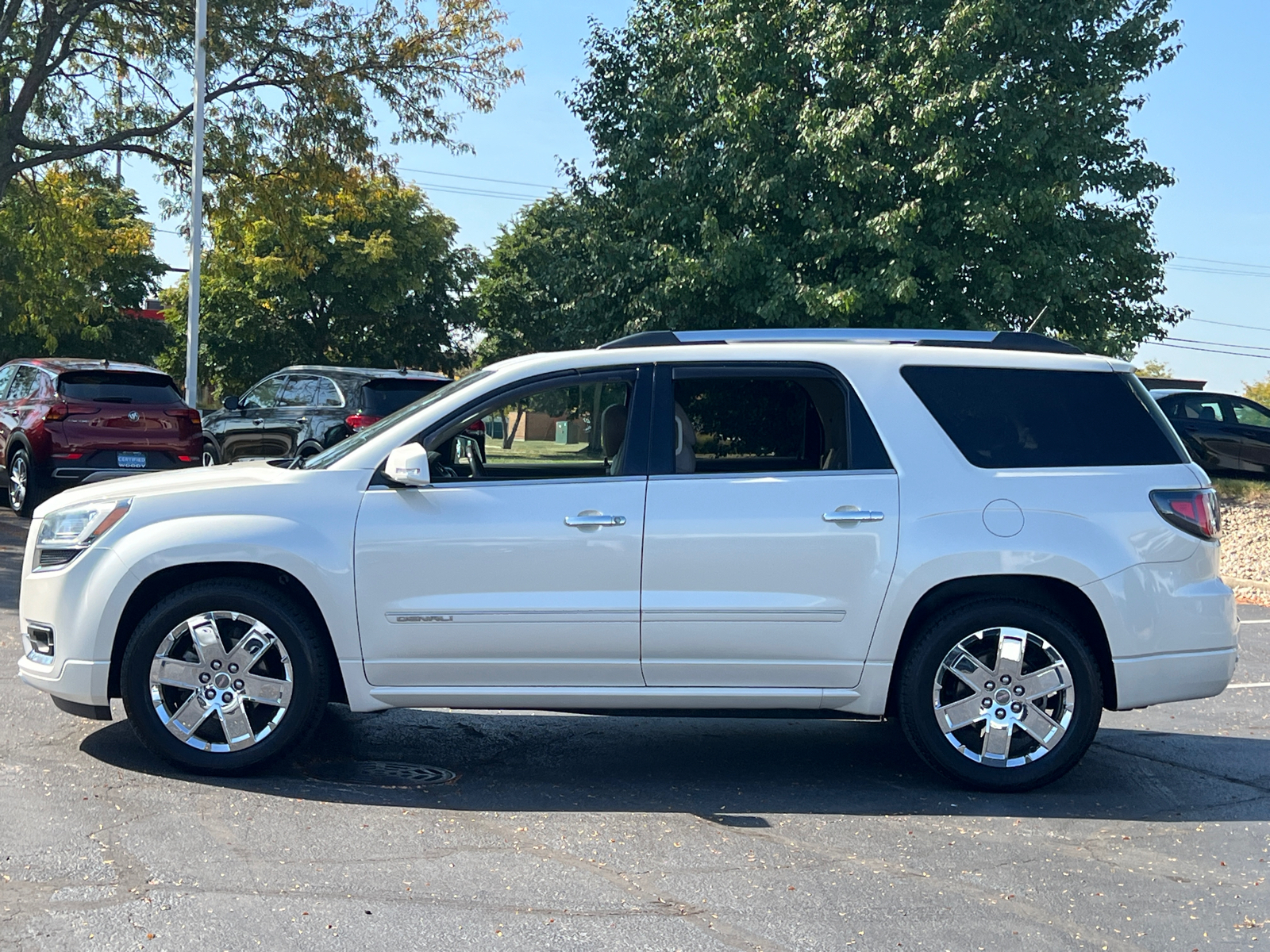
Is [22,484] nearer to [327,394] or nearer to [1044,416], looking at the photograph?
[327,394]

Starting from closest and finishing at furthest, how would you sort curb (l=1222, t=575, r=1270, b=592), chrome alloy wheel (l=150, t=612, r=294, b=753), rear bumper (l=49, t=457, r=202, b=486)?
chrome alloy wheel (l=150, t=612, r=294, b=753) → curb (l=1222, t=575, r=1270, b=592) → rear bumper (l=49, t=457, r=202, b=486)

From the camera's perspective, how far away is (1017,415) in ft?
18.4

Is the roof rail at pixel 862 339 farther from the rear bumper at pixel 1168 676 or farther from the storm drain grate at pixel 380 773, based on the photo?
the storm drain grate at pixel 380 773

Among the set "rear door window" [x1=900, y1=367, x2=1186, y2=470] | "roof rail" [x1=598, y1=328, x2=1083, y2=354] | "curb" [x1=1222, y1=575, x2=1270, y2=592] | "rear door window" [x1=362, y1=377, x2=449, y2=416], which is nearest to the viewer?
"rear door window" [x1=900, y1=367, x2=1186, y2=470]

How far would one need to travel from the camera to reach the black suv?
17109mm

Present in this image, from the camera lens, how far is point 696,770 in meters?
5.82

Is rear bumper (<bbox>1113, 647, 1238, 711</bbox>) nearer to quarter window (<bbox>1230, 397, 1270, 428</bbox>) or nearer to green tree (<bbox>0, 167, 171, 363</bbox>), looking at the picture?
A: quarter window (<bbox>1230, 397, 1270, 428</bbox>)

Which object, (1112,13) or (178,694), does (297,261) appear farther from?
(178,694)

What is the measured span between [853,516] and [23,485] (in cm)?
1267

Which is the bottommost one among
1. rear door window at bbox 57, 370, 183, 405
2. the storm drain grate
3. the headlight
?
the storm drain grate

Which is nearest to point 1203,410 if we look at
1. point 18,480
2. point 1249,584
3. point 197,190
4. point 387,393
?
point 1249,584

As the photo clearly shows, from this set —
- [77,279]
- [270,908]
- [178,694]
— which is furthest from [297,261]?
[270,908]

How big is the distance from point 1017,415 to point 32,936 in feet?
13.6

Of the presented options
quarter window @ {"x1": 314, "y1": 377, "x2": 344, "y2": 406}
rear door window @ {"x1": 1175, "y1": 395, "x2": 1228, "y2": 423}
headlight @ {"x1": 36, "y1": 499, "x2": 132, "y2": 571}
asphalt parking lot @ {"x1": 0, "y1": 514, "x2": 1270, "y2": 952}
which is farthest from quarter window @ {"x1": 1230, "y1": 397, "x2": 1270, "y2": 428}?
headlight @ {"x1": 36, "y1": 499, "x2": 132, "y2": 571}
